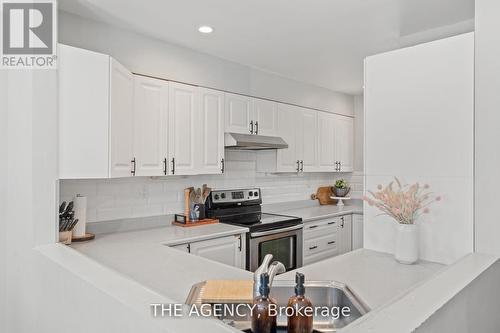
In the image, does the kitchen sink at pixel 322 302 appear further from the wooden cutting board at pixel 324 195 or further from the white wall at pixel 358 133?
the white wall at pixel 358 133

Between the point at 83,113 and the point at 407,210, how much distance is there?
191 centimetres

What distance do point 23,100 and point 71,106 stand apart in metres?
0.25

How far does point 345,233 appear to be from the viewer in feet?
14.7

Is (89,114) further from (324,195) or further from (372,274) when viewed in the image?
(324,195)

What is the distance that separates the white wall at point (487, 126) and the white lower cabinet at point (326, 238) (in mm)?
2340

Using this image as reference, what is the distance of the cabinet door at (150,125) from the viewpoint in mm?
2697

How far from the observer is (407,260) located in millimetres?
1779

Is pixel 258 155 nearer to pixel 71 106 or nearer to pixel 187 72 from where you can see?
pixel 187 72

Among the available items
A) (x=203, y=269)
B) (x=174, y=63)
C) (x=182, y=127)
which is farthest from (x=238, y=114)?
(x=203, y=269)

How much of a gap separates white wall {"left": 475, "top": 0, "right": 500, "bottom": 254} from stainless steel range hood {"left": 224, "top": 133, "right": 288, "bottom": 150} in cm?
206

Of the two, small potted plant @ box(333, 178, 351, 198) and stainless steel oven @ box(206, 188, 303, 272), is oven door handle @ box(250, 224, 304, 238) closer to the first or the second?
stainless steel oven @ box(206, 188, 303, 272)

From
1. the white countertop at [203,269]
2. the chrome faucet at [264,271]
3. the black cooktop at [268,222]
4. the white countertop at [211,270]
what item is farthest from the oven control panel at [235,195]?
the chrome faucet at [264,271]

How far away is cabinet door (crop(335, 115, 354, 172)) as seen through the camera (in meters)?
4.87

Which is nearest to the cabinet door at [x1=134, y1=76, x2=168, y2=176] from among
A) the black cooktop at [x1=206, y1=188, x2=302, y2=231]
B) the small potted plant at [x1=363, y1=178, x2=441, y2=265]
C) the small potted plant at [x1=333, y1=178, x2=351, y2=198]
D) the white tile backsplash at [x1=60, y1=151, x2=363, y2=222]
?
the white tile backsplash at [x1=60, y1=151, x2=363, y2=222]
